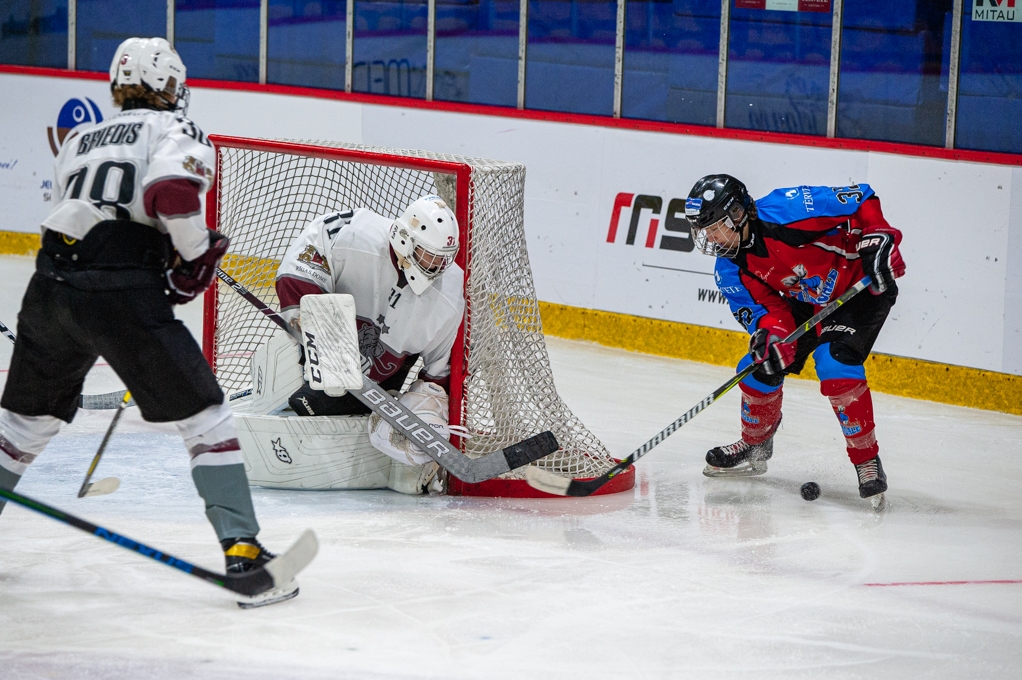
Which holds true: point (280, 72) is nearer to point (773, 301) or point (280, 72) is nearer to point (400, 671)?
point (773, 301)

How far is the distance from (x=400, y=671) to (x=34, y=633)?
0.70 metres

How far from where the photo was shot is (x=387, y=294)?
3.42m

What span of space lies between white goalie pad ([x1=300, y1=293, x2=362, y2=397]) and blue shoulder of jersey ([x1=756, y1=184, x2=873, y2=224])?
120cm

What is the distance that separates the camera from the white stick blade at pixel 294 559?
2545mm

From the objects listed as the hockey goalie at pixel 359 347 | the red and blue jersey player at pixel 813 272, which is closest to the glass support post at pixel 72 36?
the hockey goalie at pixel 359 347

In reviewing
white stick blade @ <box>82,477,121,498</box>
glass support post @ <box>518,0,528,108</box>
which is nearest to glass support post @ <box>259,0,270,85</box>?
glass support post @ <box>518,0,528,108</box>

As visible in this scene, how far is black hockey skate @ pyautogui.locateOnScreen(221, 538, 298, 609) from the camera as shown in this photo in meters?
2.55

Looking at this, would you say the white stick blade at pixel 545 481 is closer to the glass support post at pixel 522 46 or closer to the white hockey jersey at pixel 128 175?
the white hockey jersey at pixel 128 175

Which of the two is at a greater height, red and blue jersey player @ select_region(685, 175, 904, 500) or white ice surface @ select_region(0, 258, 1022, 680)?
red and blue jersey player @ select_region(685, 175, 904, 500)

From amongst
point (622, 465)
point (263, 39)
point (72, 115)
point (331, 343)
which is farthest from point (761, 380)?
point (72, 115)

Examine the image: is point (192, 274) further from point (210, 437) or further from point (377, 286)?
point (377, 286)

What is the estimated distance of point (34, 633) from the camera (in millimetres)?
2410

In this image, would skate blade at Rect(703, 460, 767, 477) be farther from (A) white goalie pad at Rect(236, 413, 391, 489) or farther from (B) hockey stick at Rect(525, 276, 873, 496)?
(A) white goalie pad at Rect(236, 413, 391, 489)

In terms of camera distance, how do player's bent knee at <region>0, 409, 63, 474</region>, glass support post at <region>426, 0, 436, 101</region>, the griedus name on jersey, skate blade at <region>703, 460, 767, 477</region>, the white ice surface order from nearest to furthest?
the white ice surface < the griedus name on jersey < player's bent knee at <region>0, 409, 63, 474</region> < skate blade at <region>703, 460, 767, 477</region> < glass support post at <region>426, 0, 436, 101</region>
